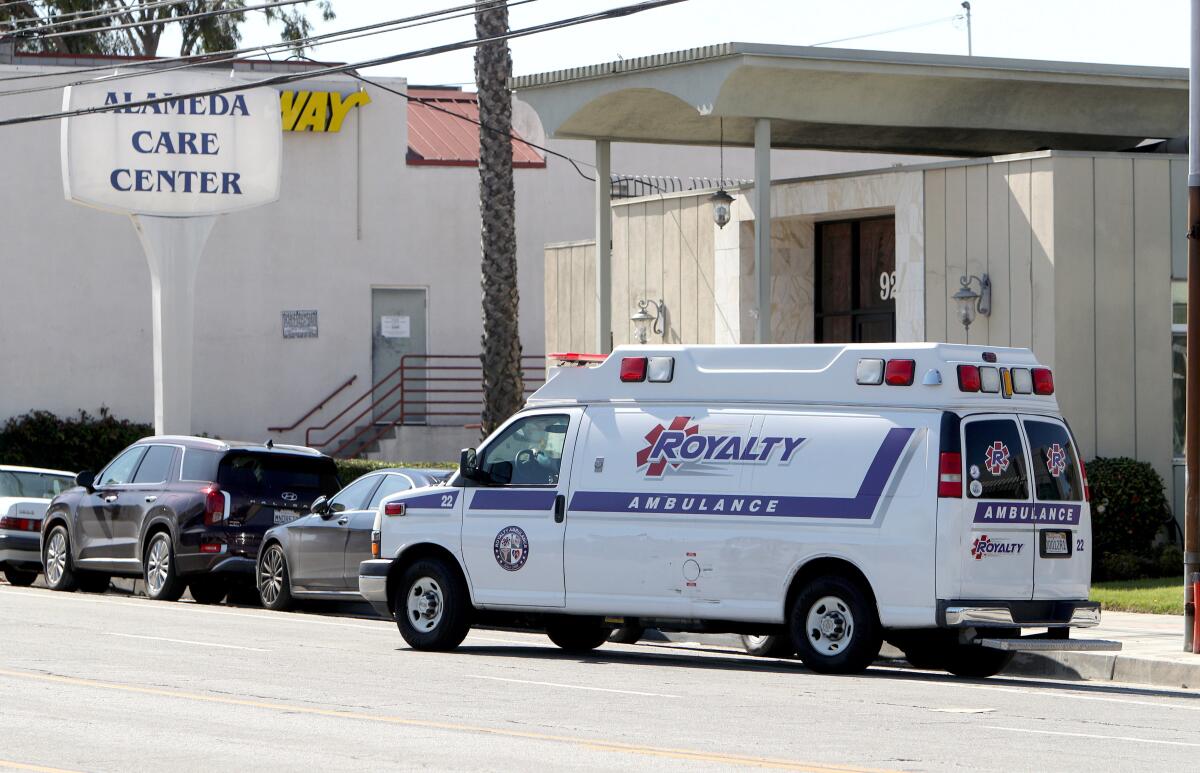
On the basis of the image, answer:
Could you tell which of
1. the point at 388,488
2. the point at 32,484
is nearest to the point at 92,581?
the point at 32,484

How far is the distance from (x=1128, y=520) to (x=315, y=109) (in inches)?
861

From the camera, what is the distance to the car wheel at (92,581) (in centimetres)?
2281

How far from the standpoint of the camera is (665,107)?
23.7 meters

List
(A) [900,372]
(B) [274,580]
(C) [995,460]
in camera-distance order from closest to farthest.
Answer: (C) [995,460] → (A) [900,372] → (B) [274,580]

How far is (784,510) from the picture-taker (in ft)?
45.7

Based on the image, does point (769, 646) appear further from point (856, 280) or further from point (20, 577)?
point (20, 577)

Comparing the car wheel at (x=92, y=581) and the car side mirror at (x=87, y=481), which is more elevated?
the car side mirror at (x=87, y=481)

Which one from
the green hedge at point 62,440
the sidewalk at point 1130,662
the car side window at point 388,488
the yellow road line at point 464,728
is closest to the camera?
the yellow road line at point 464,728

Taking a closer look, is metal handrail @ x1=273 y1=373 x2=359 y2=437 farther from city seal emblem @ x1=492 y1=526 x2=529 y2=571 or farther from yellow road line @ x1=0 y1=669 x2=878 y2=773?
yellow road line @ x1=0 y1=669 x2=878 y2=773

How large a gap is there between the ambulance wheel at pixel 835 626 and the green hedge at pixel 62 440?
24.2m

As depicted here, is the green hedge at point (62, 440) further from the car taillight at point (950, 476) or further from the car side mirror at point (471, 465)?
the car taillight at point (950, 476)

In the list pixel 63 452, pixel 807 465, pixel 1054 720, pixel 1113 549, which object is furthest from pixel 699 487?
pixel 63 452

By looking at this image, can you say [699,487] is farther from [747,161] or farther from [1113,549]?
[747,161]

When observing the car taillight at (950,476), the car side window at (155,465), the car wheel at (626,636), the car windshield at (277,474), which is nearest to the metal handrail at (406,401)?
the car side window at (155,465)
